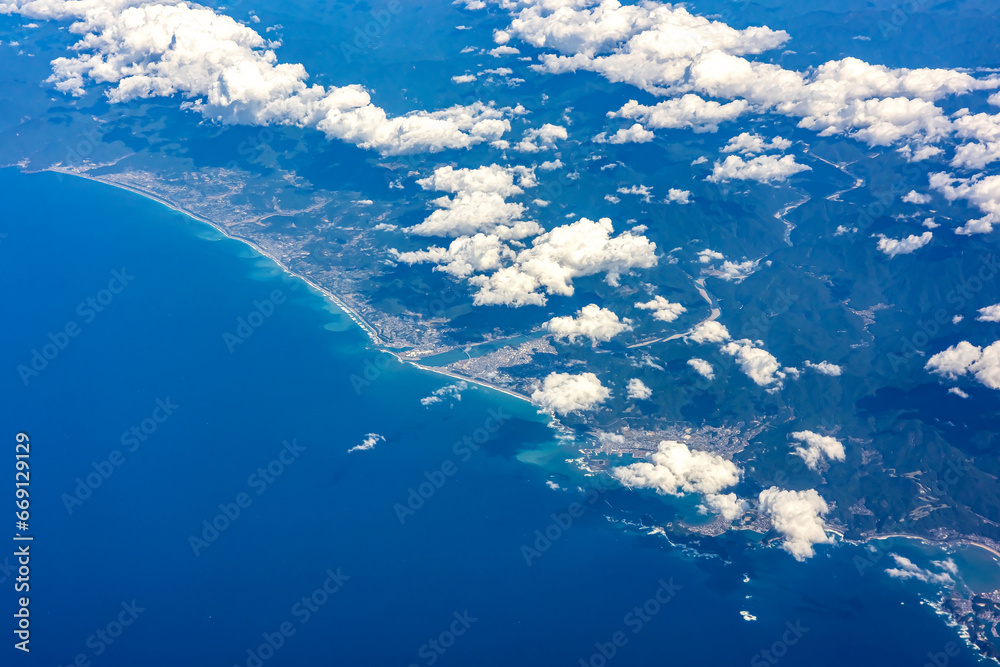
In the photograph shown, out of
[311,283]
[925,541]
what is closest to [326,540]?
[311,283]

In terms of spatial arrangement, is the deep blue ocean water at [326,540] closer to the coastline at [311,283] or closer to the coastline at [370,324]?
the coastline at [370,324]

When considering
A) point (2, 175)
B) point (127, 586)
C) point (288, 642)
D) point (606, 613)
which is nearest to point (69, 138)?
point (2, 175)

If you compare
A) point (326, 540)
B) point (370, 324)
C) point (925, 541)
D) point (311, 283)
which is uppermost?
point (925, 541)

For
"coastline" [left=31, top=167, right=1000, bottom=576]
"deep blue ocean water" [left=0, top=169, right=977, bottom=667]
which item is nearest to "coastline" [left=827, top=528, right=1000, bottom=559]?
"coastline" [left=31, top=167, right=1000, bottom=576]

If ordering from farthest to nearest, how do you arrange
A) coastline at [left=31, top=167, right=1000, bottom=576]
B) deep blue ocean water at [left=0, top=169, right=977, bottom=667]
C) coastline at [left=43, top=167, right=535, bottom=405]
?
1. coastline at [left=43, top=167, right=535, bottom=405]
2. coastline at [left=31, top=167, right=1000, bottom=576]
3. deep blue ocean water at [left=0, top=169, right=977, bottom=667]

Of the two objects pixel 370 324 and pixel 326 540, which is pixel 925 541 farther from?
pixel 370 324

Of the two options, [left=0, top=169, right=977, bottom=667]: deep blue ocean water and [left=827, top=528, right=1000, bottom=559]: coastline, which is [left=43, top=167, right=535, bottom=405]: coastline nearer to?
[left=0, top=169, right=977, bottom=667]: deep blue ocean water
